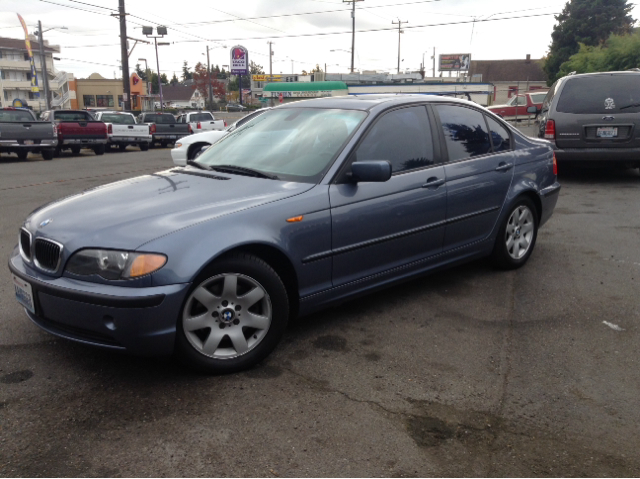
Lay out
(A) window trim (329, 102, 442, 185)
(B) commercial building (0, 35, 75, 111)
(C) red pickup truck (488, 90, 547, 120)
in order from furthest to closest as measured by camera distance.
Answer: (B) commercial building (0, 35, 75, 111)
(C) red pickup truck (488, 90, 547, 120)
(A) window trim (329, 102, 442, 185)

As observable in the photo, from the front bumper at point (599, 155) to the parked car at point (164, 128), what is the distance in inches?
682

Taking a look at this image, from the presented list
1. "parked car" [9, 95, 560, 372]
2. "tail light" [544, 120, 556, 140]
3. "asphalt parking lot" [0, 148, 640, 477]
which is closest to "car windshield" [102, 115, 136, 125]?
"tail light" [544, 120, 556, 140]

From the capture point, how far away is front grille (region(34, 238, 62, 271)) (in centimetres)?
328

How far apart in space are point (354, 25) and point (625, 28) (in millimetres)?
26674

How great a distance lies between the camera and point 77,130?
19656 millimetres

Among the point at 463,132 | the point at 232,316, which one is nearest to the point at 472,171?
the point at 463,132

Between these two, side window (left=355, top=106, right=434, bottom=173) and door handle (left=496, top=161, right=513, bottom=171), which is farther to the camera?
door handle (left=496, top=161, right=513, bottom=171)

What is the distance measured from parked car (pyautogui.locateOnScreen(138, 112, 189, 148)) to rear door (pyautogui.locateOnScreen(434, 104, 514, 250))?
20.3 meters

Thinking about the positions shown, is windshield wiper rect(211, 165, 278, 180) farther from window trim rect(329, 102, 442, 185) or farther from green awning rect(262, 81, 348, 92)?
green awning rect(262, 81, 348, 92)

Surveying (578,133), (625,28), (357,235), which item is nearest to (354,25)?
(625,28)

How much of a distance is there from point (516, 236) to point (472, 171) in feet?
3.30

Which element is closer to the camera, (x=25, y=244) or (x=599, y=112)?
(x=25, y=244)

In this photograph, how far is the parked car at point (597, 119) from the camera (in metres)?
9.70

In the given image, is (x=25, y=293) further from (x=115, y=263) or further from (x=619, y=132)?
(x=619, y=132)
